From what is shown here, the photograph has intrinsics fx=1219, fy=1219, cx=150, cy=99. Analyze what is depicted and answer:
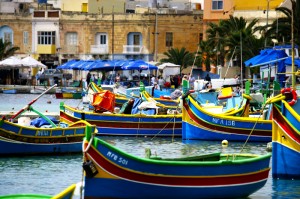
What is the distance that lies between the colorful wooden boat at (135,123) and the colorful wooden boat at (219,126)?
7.91ft

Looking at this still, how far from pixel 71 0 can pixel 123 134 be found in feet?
248

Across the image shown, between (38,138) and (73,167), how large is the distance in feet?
8.16

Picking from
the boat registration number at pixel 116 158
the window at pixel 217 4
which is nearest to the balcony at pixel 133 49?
the window at pixel 217 4

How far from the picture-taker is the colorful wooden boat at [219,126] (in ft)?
145

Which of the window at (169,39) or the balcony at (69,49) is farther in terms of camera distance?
the balcony at (69,49)

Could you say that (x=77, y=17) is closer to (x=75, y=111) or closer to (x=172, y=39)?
(x=172, y=39)

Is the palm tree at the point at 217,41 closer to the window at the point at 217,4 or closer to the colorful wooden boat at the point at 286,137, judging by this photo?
the window at the point at 217,4

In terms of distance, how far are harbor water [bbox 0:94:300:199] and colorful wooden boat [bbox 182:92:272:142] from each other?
0.32m

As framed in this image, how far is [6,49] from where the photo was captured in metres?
110

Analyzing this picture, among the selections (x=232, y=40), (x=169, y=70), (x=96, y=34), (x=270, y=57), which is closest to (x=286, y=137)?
(x=270, y=57)

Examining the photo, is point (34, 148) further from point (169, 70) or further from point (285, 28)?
point (169, 70)

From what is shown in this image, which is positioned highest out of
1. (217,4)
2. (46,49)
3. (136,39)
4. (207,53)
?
(217,4)

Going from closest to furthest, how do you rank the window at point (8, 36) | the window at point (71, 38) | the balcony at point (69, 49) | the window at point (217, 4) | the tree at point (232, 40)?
1. the tree at point (232, 40)
2. the window at point (217, 4)
3. the window at point (8, 36)
4. the balcony at point (69, 49)
5. the window at point (71, 38)

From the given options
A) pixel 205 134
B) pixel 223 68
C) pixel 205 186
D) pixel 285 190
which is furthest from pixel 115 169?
pixel 223 68
